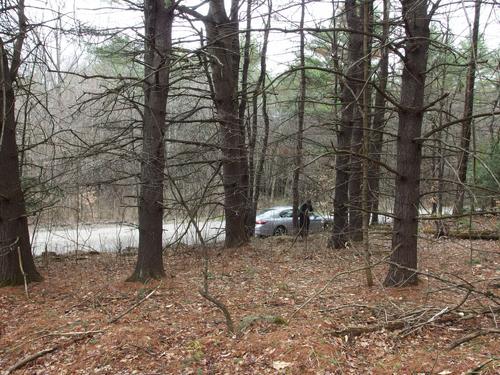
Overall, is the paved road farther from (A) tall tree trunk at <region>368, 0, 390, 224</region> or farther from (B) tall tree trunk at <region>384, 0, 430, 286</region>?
(B) tall tree trunk at <region>384, 0, 430, 286</region>

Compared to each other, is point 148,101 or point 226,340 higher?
point 148,101

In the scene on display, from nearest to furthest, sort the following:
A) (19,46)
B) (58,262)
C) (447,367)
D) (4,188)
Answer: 1. (447,367)
2. (19,46)
3. (4,188)
4. (58,262)

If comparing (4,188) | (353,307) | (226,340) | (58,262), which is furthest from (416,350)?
(58,262)

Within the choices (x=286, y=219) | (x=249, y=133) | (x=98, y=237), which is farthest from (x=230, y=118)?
(x=98, y=237)

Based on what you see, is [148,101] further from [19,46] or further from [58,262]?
[58,262]

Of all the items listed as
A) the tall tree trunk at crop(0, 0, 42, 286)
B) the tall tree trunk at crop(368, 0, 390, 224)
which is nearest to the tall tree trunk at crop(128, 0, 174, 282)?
the tall tree trunk at crop(0, 0, 42, 286)

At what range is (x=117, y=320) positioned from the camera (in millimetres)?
5543

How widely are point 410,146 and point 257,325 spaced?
322cm

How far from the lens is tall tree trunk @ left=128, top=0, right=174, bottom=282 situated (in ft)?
24.0

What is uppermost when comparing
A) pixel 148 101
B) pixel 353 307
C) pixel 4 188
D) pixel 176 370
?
pixel 148 101

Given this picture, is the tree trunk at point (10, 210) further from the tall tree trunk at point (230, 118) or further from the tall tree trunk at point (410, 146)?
the tall tree trunk at point (410, 146)

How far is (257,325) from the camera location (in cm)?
511

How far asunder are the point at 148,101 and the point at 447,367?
6076 mm

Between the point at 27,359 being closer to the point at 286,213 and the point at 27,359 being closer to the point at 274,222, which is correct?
the point at 274,222
